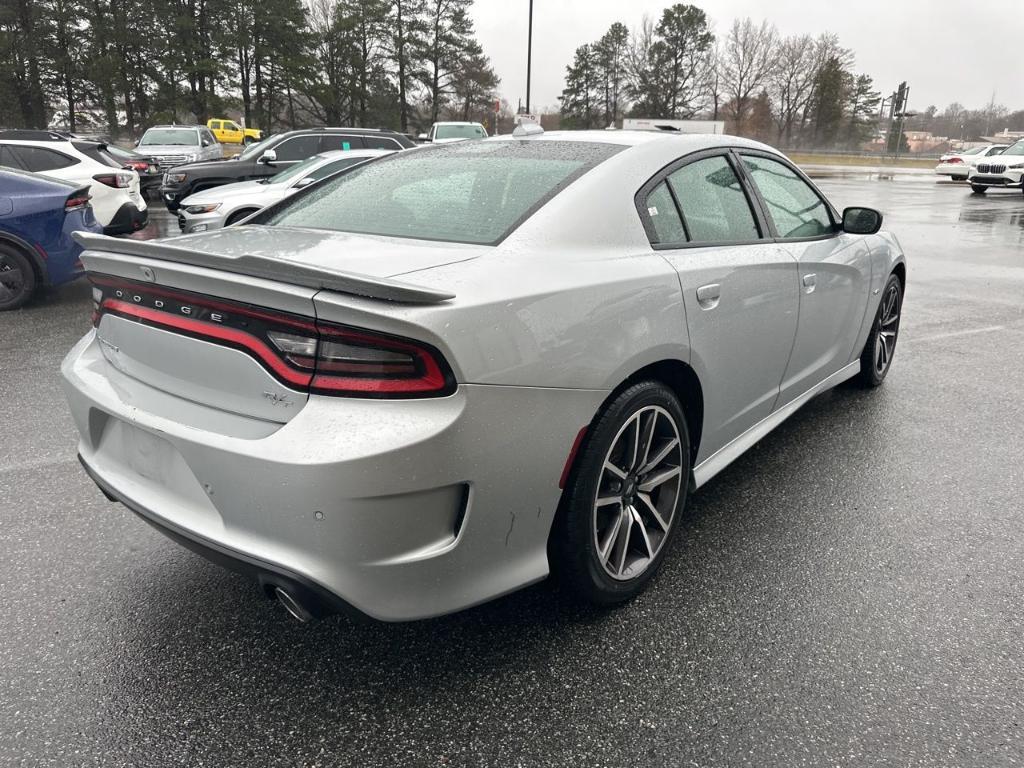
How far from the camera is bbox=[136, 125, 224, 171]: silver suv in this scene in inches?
782

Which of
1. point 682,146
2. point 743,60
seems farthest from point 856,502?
point 743,60

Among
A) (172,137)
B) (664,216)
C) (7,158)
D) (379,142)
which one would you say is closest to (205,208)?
(7,158)

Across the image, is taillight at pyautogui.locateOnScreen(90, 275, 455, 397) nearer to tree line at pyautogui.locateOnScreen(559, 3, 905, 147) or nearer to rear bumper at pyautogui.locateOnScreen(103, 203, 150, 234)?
rear bumper at pyautogui.locateOnScreen(103, 203, 150, 234)

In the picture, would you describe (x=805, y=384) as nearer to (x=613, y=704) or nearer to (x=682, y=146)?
(x=682, y=146)

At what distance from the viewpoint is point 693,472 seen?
2766 millimetres

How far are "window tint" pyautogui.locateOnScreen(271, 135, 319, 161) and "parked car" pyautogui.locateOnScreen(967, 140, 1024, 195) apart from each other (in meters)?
21.6

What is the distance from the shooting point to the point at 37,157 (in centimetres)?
1105

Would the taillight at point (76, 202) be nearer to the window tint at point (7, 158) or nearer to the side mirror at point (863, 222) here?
the window tint at point (7, 158)

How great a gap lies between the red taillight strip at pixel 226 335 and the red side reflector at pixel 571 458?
2.43 feet

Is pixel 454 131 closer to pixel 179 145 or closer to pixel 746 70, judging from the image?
pixel 179 145

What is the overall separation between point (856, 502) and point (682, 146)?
1.73 meters

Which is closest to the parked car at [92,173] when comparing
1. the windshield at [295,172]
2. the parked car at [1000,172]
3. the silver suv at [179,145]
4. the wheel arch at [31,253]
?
the wheel arch at [31,253]

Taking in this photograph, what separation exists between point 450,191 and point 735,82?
80.0 metres

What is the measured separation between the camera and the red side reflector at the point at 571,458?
6.82ft
